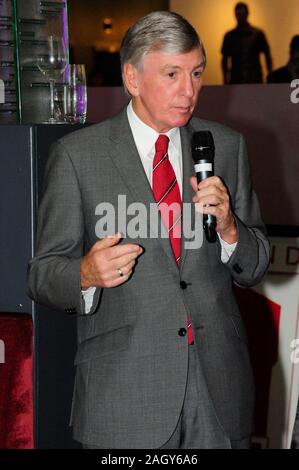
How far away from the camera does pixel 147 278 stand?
5.62ft

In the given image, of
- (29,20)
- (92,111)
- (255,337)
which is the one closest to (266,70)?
(92,111)

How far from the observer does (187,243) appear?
5.69ft

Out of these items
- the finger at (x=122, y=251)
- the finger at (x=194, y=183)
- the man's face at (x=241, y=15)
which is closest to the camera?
the finger at (x=122, y=251)

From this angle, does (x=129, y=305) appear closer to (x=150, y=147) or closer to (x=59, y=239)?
(x=59, y=239)

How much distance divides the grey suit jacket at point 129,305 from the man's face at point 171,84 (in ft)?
0.35

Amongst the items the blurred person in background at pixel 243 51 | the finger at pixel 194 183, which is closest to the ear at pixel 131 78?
the finger at pixel 194 183

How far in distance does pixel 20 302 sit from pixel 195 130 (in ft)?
2.26

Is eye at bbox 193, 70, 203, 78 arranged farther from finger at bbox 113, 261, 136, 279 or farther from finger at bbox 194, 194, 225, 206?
finger at bbox 113, 261, 136, 279

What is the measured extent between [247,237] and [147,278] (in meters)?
0.25

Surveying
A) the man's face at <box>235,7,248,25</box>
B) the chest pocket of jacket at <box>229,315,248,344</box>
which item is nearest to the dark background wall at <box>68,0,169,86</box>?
the man's face at <box>235,7,248,25</box>

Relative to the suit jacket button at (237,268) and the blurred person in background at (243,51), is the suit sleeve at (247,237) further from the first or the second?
the blurred person in background at (243,51)

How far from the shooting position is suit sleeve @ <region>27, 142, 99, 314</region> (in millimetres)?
1668

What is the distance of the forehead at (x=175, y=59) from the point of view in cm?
167

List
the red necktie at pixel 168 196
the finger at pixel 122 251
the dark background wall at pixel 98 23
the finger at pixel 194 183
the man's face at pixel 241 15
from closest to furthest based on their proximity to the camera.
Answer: the finger at pixel 122 251
the finger at pixel 194 183
the red necktie at pixel 168 196
the man's face at pixel 241 15
the dark background wall at pixel 98 23
